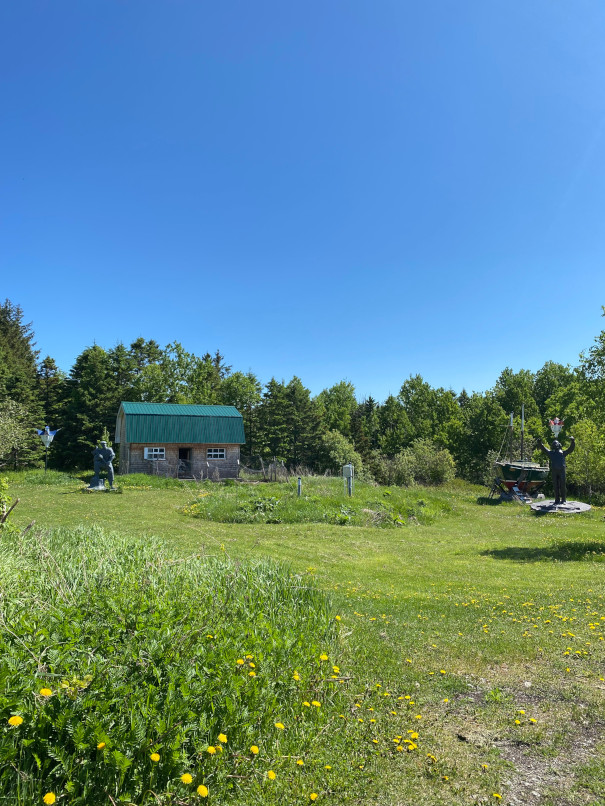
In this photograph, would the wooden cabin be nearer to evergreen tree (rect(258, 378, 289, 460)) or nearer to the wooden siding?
the wooden siding

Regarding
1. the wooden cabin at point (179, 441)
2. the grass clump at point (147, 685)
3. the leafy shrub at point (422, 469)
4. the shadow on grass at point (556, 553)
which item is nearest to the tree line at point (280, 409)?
the leafy shrub at point (422, 469)

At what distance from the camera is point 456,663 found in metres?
4.62

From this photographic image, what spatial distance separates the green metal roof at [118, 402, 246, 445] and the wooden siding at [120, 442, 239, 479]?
0.68 m

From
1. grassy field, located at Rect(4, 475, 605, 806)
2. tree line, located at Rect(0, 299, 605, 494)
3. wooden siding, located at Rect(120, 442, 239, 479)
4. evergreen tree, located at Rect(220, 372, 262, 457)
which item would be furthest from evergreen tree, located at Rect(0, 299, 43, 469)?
grassy field, located at Rect(4, 475, 605, 806)

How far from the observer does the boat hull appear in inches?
965

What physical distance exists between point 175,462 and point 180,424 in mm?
2604

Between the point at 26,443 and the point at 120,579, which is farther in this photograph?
the point at 26,443

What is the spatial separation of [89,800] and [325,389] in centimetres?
6917

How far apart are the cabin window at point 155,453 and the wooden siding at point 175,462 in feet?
0.62

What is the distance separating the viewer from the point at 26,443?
37125mm

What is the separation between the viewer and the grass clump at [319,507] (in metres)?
15.9

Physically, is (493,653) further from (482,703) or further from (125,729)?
(125,729)

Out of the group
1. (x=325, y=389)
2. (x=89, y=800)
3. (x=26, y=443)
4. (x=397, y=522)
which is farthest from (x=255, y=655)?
(x=325, y=389)

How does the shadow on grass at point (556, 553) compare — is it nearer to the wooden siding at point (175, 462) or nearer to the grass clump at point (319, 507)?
the grass clump at point (319, 507)
